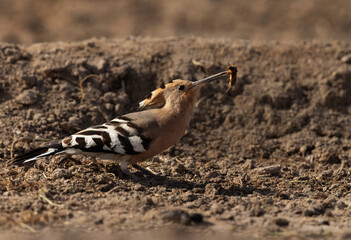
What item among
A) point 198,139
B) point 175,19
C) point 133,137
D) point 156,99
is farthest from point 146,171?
point 175,19

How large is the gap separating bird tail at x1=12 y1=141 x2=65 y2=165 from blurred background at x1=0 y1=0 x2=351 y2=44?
7241 millimetres

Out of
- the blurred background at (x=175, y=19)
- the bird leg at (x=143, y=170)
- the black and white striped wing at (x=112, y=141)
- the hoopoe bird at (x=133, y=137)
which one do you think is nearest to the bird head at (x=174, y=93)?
the hoopoe bird at (x=133, y=137)

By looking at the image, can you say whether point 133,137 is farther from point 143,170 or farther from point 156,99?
point 156,99

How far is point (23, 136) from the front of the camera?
660 cm

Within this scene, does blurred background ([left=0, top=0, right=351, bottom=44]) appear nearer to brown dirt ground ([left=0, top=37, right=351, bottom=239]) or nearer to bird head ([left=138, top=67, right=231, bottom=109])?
brown dirt ground ([left=0, top=37, right=351, bottom=239])

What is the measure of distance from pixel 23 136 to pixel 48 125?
1.30 ft

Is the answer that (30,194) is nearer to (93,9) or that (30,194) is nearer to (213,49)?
(213,49)

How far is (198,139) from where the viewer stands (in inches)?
294

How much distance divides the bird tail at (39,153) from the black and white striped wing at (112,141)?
69mm

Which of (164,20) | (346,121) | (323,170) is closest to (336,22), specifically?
(164,20)

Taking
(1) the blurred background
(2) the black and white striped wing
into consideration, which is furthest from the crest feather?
(1) the blurred background

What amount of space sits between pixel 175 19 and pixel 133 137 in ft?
29.2

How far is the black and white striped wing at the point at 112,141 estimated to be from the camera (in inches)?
225

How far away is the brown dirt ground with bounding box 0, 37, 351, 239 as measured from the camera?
15.8ft
